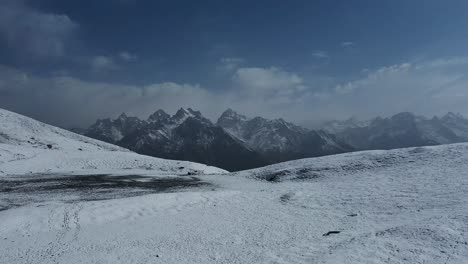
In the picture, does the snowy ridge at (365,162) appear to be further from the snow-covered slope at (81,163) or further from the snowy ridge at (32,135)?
the snowy ridge at (32,135)

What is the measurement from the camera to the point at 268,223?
2078 centimetres

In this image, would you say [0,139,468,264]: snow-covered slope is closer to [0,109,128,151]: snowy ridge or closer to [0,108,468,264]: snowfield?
[0,108,468,264]: snowfield

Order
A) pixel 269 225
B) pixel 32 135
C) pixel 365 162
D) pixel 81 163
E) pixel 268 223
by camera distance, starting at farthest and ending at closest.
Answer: pixel 32 135
pixel 81 163
pixel 365 162
pixel 268 223
pixel 269 225

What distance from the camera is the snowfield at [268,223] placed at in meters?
15.1

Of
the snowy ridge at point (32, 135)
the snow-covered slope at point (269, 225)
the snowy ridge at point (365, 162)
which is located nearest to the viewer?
the snow-covered slope at point (269, 225)

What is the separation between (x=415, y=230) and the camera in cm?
1600

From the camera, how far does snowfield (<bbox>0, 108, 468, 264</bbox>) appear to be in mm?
15125

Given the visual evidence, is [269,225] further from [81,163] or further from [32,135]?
[32,135]

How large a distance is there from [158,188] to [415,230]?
→ 88.1 feet

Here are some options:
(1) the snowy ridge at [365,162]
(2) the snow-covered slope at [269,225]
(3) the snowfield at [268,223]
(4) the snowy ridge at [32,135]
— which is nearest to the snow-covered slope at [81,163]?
(3) the snowfield at [268,223]

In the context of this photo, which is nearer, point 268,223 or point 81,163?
point 268,223

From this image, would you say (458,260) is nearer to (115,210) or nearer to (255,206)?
(255,206)

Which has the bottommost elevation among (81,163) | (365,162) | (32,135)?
(365,162)

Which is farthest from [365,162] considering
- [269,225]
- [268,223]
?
[269,225]
